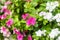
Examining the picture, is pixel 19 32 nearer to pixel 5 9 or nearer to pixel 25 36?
pixel 25 36

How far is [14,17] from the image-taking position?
2.83 meters

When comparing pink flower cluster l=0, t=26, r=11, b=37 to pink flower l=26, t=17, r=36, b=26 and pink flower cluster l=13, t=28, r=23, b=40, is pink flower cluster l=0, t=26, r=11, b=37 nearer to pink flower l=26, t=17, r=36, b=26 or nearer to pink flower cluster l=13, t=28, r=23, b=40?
pink flower cluster l=13, t=28, r=23, b=40

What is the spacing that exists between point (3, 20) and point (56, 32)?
2.20 feet

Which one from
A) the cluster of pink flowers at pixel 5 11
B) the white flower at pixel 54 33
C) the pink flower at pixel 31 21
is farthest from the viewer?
the cluster of pink flowers at pixel 5 11

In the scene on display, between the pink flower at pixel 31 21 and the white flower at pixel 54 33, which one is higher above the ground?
the pink flower at pixel 31 21

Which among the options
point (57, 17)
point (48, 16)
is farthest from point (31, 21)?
point (57, 17)

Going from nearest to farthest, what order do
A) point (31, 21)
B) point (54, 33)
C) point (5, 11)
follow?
point (54, 33) → point (31, 21) → point (5, 11)

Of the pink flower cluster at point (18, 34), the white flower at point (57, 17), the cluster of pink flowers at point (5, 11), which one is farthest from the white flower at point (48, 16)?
the cluster of pink flowers at point (5, 11)

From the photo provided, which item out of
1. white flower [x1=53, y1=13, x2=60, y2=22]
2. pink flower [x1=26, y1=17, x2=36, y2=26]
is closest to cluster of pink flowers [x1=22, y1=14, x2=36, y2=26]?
pink flower [x1=26, y1=17, x2=36, y2=26]

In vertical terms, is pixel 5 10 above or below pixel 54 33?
above

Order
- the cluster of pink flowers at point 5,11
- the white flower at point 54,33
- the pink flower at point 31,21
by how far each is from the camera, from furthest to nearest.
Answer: the cluster of pink flowers at point 5,11 → the pink flower at point 31,21 → the white flower at point 54,33

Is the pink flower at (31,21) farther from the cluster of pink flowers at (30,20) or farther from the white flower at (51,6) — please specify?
the white flower at (51,6)

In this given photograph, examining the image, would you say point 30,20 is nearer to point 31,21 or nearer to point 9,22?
point 31,21

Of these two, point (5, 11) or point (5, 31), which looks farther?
point (5, 11)
